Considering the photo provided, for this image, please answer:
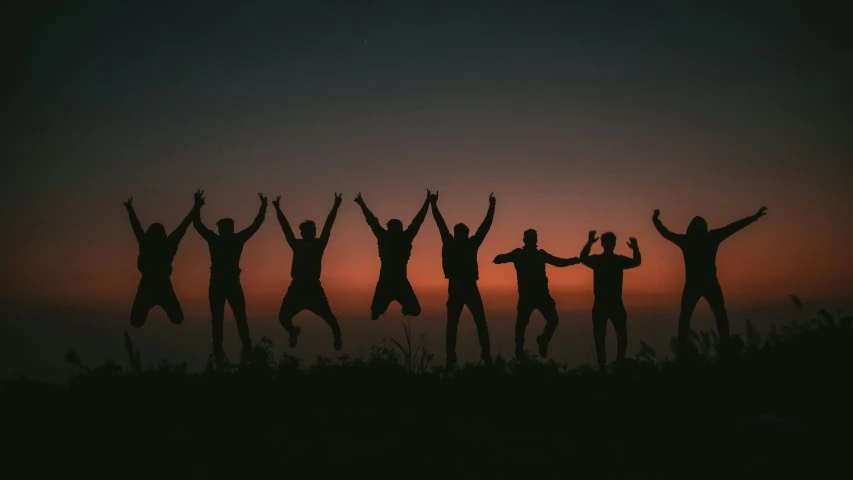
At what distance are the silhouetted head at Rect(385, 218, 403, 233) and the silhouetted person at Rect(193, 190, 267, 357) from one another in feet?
10.7

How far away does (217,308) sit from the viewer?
46.5 feet

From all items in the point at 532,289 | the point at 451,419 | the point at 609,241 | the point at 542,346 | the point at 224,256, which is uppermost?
the point at 609,241

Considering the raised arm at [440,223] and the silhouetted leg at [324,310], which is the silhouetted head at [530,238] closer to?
the raised arm at [440,223]

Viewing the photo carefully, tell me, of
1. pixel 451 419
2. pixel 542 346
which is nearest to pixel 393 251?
pixel 542 346

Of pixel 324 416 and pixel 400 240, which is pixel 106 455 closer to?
pixel 324 416

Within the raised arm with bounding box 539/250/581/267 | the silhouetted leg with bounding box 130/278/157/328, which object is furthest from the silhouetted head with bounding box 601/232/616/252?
the silhouetted leg with bounding box 130/278/157/328

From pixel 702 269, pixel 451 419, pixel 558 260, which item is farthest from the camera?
pixel 558 260

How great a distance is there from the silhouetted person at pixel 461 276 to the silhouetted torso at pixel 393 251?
0.88m

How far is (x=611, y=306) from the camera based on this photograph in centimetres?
1468

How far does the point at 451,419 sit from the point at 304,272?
5276 millimetres

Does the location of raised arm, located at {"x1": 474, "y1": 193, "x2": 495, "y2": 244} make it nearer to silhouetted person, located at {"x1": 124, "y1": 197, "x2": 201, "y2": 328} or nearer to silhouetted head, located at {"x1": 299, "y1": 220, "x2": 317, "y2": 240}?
silhouetted head, located at {"x1": 299, "y1": 220, "x2": 317, "y2": 240}

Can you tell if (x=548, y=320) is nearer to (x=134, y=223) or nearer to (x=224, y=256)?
(x=224, y=256)

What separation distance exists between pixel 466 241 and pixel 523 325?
2.38 metres

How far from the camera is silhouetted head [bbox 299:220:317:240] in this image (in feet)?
48.5
